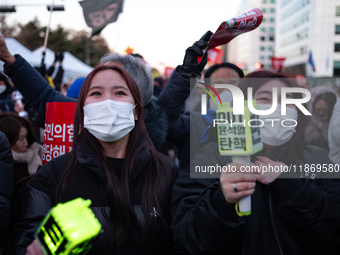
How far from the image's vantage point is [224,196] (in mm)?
1393

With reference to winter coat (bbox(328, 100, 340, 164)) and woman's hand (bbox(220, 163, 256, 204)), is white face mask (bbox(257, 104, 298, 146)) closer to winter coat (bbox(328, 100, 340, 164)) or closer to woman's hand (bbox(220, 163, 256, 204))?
woman's hand (bbox(220, 163, 256, 204))

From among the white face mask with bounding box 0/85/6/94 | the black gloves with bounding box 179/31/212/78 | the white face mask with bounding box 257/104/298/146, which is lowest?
the white face mask with bounding box 257/104/298/146

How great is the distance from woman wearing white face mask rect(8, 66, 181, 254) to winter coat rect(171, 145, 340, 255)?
0.18 m

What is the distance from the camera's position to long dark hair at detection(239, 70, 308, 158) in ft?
6.24

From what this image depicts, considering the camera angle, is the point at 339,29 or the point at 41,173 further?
the point at 339,29

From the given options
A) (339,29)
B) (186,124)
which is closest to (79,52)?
(339,29)

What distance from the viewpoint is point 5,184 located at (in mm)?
1961

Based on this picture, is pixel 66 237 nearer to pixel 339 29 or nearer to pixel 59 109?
pixel 59 109

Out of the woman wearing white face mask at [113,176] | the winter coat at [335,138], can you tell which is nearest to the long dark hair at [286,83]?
the woman wearing white face mask at [113,176]

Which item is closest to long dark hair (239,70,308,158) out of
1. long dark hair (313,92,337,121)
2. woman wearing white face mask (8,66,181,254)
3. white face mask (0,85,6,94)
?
woman wearing white face mask (8,66,181,254)

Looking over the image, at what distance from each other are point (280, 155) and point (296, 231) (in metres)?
0.42

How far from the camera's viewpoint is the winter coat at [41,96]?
241 centimetres

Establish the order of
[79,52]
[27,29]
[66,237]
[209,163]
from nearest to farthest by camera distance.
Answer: [66,237] → [209,163] → [27,29] → [79,52]

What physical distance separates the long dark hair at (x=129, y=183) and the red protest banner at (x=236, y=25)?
68 cm
